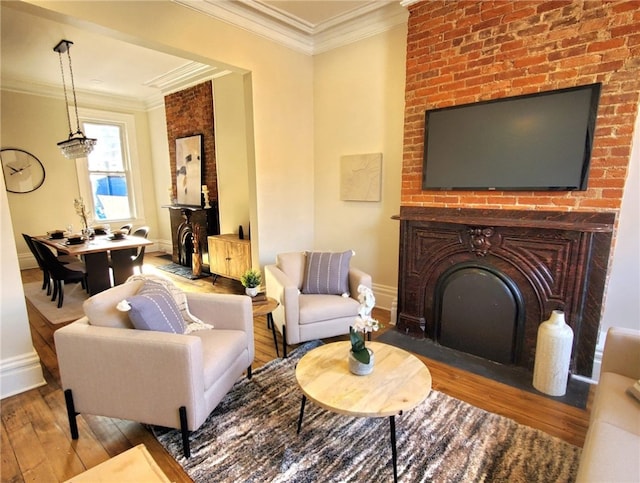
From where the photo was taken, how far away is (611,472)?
113 cm

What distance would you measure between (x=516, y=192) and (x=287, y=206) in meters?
2.48

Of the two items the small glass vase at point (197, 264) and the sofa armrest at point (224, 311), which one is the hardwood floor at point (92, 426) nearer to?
the sofa armrest at point (224, 311)

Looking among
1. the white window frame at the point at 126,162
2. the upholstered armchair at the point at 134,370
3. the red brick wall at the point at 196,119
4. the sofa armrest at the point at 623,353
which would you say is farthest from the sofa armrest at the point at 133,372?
the white window frame at the point at 126,162

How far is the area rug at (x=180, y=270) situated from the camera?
5303 millimetres

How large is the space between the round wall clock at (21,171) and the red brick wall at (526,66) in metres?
6.42

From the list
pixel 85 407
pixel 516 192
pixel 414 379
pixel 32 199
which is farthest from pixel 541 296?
pixel 32 199

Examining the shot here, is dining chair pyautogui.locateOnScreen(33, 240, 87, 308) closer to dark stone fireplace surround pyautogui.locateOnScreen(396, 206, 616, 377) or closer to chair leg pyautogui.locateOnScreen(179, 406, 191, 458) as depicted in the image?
chair leg pyautogui.locateOnScreen(179, 406, 191, 458)

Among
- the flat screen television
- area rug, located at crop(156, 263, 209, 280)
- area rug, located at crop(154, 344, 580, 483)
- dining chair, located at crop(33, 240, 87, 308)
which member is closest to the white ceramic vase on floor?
area rug, located at crop(154, 344, 580, 483)

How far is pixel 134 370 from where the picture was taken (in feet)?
5.62

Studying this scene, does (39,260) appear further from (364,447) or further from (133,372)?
(364,447)

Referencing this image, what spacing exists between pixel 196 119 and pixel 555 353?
5.76 m

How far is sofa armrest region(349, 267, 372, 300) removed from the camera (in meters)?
2.90

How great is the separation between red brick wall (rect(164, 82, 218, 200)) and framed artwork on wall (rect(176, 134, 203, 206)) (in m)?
0.11

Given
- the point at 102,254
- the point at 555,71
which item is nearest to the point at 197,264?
the point at 102,254
